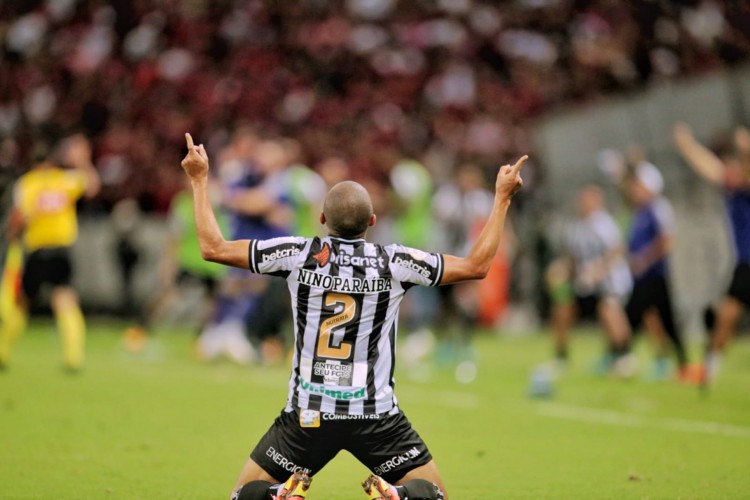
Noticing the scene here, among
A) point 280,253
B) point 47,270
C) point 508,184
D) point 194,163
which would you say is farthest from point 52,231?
point 508,184

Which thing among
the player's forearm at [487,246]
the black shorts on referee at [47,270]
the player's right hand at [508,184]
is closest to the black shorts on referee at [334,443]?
the player's forearm at [487,246]

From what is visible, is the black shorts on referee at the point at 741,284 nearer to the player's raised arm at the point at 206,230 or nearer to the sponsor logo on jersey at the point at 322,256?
the sponsor logo on jersey at the point at 322,256

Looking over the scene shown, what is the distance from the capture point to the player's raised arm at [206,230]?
17.8 ft

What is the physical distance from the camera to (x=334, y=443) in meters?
5.50

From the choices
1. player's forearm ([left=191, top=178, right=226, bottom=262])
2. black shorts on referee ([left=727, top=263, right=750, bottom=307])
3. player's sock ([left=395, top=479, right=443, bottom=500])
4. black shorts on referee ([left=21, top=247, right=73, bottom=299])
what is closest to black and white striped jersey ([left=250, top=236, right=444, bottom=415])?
player's forearm ([left=191, top=178, right=226, bottom=262])

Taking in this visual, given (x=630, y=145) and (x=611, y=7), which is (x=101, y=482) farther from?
(x=611, y=7)

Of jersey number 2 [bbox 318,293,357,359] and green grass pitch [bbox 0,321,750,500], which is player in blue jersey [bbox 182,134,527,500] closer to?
jersey number 2 [bbox 318,293,357,359]

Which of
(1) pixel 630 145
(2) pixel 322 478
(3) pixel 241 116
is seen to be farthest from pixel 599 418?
(3) pixel 241 116

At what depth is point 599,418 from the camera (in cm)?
1023

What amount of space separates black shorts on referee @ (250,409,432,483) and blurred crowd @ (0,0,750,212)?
61.9ft

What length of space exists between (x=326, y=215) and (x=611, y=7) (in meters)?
24.5

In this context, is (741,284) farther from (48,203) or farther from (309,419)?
(48,203)

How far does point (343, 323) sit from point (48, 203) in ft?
27.2

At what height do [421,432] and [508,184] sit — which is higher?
[508,184]
